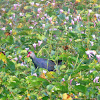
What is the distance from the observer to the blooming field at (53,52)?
232 cm

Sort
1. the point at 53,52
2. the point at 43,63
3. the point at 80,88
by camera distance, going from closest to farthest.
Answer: the point at 80,88 < the point at 43,63 < the point at 53,52

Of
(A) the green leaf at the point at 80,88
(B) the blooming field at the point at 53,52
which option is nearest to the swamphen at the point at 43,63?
(B) the blooming field at the point at 53,52

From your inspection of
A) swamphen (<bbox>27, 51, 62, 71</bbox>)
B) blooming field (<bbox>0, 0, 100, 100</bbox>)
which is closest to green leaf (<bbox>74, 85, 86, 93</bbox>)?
blooming field (<bbox>0, 0, 100, 100</bbox>)

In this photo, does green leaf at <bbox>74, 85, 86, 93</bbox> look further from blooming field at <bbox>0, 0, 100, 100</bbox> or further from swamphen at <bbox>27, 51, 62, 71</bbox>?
swamphen at <bbox>27, 51, 62, 71</bbox>

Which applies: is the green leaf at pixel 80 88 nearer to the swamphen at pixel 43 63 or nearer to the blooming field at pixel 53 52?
the blooming field at pixel 53 52

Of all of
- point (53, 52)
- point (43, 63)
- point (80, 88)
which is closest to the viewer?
point (80, 88)

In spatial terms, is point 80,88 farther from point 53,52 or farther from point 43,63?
point 53,52

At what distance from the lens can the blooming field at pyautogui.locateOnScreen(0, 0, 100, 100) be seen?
91.3 inches

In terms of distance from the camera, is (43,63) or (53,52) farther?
(53,52)

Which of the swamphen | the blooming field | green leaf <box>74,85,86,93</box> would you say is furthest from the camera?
the swamphen

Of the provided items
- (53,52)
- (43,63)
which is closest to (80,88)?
(43,63)

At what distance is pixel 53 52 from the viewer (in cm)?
303

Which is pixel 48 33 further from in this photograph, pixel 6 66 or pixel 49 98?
pixel 49 98

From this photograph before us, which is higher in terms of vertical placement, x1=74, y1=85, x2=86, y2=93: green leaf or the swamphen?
x1=74, y1=85, x2=86, y2=93: green leaf
